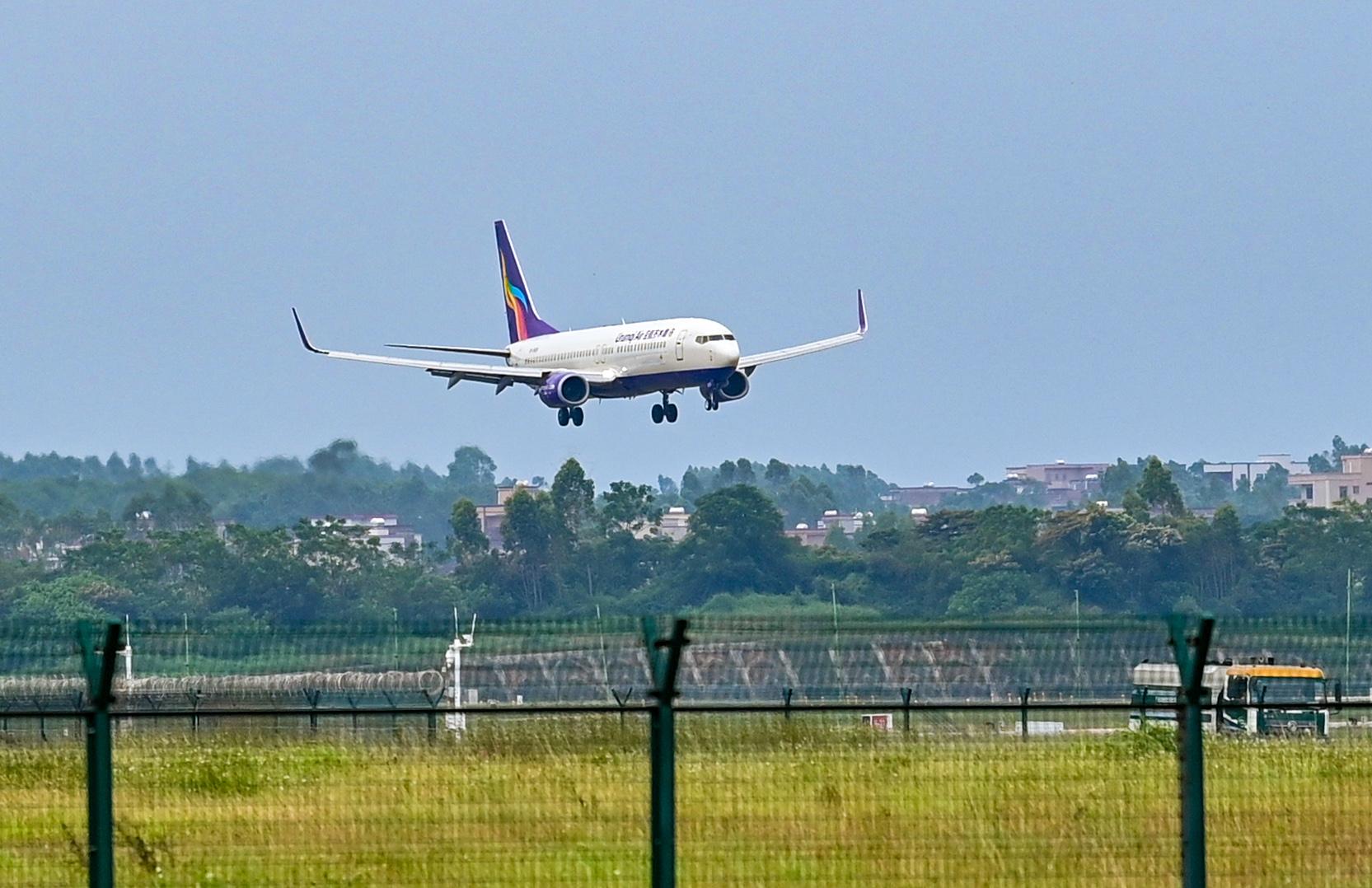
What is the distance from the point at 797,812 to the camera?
48.9 ft

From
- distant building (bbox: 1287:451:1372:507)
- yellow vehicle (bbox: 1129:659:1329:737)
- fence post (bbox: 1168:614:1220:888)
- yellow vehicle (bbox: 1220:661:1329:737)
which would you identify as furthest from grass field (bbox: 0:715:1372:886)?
distant building (bbox: 1287:451:1372:507)

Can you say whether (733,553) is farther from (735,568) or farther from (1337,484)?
(1337,484)

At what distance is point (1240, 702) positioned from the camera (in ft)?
50.8

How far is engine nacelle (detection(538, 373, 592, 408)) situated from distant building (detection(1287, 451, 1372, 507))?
60.7 m

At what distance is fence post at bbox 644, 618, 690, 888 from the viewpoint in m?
12.5

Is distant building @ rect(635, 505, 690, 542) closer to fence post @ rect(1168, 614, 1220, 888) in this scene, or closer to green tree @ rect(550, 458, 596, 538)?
green tree @ rect(550, 458, 596, 538)

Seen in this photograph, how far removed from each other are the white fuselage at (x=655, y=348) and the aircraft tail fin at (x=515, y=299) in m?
17.9

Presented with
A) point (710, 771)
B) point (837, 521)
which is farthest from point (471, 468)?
point (710, 771)

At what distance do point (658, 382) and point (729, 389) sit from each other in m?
2.70

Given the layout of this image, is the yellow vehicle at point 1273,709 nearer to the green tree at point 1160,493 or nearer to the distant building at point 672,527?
the green tree at point 1160,493

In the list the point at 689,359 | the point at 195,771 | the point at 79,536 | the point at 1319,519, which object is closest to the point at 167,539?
the point at 79,536

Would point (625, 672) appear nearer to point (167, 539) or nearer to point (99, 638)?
point (99, 638)

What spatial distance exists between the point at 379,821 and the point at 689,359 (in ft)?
227

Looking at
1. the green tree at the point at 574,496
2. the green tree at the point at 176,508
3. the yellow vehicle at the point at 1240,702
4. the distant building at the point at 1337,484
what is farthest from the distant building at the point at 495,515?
the yellow vehicle at the point at 1240,702
